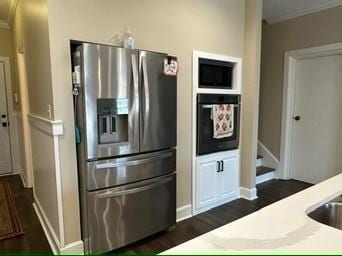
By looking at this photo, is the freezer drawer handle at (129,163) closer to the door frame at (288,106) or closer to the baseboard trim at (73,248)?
the baseboard trim at (73,248)

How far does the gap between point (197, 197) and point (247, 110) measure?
1304 millimetres

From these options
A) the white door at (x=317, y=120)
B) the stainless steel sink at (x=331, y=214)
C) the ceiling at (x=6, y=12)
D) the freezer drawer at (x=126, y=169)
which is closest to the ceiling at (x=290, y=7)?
the white door at (x=317, y=120)

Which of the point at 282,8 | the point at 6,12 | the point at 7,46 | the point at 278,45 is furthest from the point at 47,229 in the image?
the point at 282,8

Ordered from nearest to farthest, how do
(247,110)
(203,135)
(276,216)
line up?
(276,216) < (203,135) < (247,110)

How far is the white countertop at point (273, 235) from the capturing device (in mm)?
731

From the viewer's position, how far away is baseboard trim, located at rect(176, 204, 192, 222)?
2766 millimetres

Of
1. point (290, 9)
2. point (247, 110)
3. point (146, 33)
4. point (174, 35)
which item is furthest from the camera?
point (290, 9)

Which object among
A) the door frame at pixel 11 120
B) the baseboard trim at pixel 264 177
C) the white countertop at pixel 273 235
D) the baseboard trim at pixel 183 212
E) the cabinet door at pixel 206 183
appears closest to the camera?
the white countertop at pixel 273 235

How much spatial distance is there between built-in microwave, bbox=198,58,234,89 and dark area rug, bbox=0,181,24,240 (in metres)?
2.48

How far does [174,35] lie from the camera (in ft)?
8.43

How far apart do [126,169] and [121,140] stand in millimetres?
247

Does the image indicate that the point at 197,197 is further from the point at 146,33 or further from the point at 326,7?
the point at 326,7

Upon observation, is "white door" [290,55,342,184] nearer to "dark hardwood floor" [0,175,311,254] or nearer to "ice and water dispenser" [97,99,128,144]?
"dark hardwood floor" [0,175,311,254]

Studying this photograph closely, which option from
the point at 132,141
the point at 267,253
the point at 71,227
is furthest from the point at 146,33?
the point at 267,253
